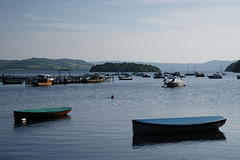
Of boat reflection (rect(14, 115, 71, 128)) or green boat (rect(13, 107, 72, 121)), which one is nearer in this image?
boat reflection (rect(14, 115, 71, 128))

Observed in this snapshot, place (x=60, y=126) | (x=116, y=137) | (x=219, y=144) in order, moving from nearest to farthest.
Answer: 1. (x=219, y=144)
2. (x=116, y=137)
3. (x=60, y=126)

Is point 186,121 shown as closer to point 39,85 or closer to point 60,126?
point 60,126

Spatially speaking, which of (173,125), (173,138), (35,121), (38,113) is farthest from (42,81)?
(173,138)

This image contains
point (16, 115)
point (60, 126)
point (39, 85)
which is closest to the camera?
point (60, 126)

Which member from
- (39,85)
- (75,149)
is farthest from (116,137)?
(39,85)

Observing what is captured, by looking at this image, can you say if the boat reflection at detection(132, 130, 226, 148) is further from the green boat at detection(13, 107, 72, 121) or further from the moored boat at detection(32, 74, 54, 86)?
the moored boat at detection(32, 74, 54, 86)

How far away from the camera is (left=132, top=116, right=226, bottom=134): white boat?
971 inches

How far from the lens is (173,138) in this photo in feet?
79.7

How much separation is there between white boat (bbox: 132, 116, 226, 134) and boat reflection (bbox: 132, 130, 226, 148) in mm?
353

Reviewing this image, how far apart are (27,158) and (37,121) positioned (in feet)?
44.7

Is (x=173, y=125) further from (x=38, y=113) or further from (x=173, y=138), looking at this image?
(x=38, y=113)

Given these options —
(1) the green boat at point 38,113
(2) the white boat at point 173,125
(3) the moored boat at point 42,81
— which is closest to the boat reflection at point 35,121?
(1) the green boat at point 38,113

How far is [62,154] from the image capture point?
2000 centimetres

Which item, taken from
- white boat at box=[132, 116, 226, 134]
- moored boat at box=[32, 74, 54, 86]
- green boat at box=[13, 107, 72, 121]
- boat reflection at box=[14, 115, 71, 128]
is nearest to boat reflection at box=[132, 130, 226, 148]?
white boat at box=[132, 116, 226, 134]
